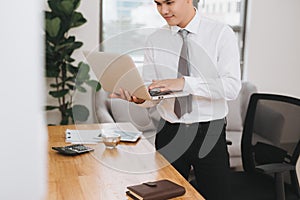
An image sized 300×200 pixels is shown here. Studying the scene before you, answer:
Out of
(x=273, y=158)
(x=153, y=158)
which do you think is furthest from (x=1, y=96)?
(x=273, y=158)

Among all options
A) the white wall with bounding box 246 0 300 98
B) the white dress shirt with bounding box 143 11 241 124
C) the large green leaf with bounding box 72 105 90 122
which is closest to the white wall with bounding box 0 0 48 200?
the white dress shirt with bounding box 143 11 241 124

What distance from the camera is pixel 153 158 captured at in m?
1.84

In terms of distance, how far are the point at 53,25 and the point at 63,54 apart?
0.24m

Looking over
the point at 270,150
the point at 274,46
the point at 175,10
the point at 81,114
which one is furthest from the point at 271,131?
the point at 274,46

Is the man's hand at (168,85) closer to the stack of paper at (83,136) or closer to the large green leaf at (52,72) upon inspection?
the stack of paper at (83,136)

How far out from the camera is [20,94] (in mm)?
231

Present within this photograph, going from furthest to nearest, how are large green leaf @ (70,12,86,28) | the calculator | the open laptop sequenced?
large green leaf @ (70,12,86,28), the calculator, the open laptop

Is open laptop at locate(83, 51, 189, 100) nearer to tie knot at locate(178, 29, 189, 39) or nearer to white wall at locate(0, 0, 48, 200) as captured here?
tie knot at locate(178, 29, 189, 39)

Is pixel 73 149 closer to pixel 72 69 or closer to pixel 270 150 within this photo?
pixel 270 150

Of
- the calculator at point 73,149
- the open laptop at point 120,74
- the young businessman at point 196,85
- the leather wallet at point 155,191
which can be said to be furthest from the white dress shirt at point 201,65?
the leather wallet at point 155,191

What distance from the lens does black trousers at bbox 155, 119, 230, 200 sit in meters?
2.00

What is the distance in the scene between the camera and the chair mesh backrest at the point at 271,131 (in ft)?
7.27

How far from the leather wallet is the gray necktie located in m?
0.62

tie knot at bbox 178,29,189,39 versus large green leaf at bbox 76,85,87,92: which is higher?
tie knot at bbox 178,29,189,39
